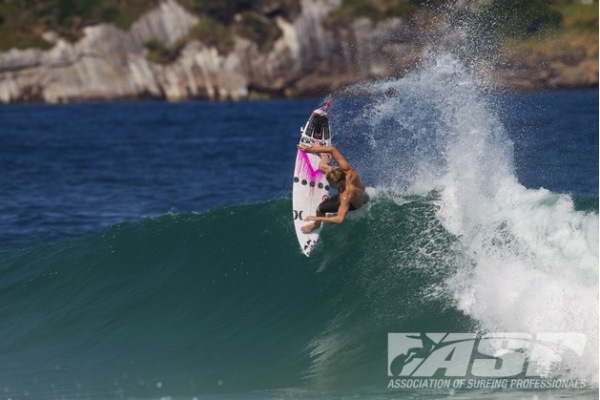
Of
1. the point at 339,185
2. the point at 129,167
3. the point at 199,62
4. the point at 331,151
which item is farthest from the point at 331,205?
the point at 199,62

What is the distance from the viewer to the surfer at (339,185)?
11.2 metres

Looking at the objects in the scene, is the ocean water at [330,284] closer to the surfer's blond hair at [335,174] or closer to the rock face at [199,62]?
the surfer's blond hair at [335,174]

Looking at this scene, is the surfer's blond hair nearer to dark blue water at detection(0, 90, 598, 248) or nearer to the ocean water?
the ocean water

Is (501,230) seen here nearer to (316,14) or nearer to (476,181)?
(476,181)

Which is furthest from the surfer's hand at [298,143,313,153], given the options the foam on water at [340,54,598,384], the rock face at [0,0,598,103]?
the rock face at [0,0,598,103]

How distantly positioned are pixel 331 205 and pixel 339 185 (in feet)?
1.19

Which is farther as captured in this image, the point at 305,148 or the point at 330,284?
the point at 330,284

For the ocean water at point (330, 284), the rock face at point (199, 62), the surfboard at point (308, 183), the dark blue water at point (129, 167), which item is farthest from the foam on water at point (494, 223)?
the rock face at point (199, 62)

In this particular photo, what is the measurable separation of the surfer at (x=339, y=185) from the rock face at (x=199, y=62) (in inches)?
2470

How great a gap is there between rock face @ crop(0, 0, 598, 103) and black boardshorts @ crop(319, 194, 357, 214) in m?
62.7

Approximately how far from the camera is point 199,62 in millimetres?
78750

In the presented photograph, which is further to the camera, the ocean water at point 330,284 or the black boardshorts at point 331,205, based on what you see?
the black boardshorts at point 331,205

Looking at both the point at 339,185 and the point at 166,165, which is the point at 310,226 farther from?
the point at 166,165

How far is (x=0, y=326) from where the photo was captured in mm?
13297
